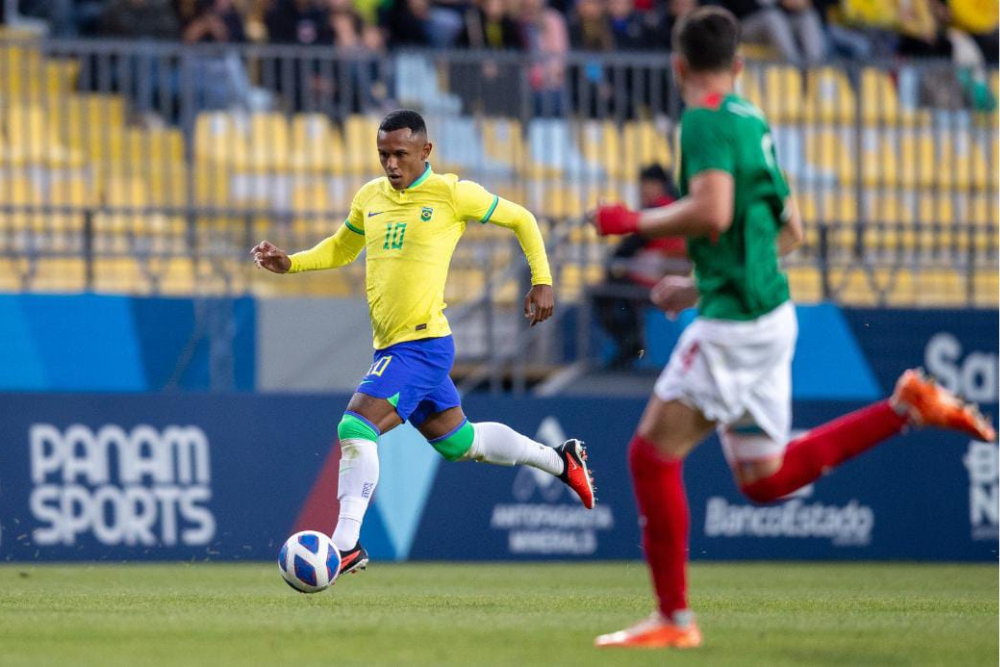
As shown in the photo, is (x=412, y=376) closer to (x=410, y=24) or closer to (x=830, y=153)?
(x=830, y=153)

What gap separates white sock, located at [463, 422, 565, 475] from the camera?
31.9 feet

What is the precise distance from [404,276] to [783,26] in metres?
11.8

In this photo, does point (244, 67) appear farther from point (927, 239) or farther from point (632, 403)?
point (927, 239)

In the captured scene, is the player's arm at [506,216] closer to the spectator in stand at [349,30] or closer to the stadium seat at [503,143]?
the stadium seat at [503,143]

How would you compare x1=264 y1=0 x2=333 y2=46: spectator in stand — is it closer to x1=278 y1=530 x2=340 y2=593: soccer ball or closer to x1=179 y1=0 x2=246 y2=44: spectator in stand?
x1=179 y1=0 x2=246 y2=44: spectator in stand

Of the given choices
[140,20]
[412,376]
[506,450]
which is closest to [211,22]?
[140,20]

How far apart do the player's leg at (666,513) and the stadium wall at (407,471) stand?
23.8ft

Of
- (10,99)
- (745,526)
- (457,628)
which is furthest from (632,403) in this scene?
(457,628)

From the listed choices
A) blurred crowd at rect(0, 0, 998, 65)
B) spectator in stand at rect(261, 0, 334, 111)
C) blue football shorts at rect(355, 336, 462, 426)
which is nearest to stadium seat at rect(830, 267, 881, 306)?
blurred crowd at rect(0, 0, 998, 65)

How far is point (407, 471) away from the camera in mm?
13766

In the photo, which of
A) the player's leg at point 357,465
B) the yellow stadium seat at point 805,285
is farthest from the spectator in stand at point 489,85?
the player's leg at point 357,465

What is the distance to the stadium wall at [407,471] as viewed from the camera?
1320cm

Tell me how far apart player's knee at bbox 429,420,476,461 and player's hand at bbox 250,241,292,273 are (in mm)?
1238

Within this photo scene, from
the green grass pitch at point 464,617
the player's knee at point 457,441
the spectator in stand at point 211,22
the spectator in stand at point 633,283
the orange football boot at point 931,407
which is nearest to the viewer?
the green grass pitch at point 464,617
